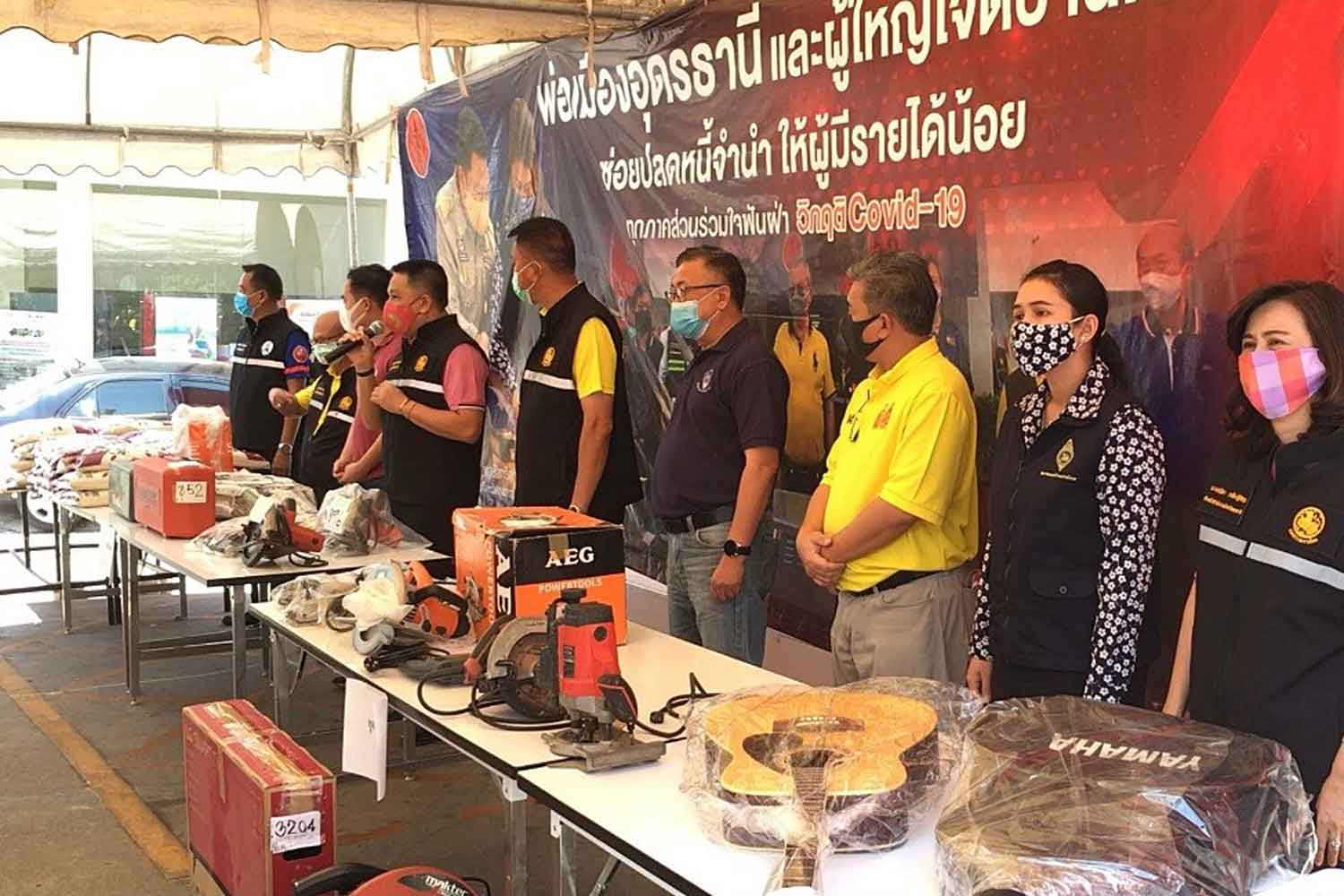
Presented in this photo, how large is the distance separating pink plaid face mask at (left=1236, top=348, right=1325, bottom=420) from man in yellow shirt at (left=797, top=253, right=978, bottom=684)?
2.88 ft

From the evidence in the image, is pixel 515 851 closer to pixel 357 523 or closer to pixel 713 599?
pixel 713 599

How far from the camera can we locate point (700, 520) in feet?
13.1

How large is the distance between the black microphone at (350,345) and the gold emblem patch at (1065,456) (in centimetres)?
289

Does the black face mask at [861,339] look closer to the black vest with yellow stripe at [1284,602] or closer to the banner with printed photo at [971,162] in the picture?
the banner with printed photo at [971,162]

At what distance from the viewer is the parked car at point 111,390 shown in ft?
27.1

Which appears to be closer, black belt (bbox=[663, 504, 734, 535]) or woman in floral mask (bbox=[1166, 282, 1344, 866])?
woman in floral mask (bbox=[1166, 282, 1344, 866])

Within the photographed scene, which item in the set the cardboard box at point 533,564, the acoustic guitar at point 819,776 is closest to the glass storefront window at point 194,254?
the cardboard box at point 533,564

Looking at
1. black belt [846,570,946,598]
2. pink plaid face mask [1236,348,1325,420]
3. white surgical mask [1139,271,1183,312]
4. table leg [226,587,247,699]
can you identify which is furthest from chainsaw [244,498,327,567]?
pink plaid face mask [1236,348,1325,420]

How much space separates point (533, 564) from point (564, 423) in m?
1.54

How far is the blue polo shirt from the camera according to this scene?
12.6 ft

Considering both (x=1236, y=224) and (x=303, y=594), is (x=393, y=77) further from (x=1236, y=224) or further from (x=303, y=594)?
(x=1236, y=224)

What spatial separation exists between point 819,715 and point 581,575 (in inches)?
39.2

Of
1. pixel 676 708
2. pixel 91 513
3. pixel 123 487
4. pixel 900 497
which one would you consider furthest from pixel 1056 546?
pixel 91 513

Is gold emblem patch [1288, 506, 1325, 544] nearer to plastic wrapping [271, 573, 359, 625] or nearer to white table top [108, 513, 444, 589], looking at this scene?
plastic wrapping [271, 573, 359, 625]
